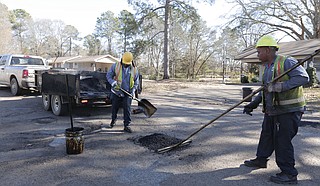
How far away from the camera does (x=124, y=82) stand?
5996 millimetres

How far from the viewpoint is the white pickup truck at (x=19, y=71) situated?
10.4m

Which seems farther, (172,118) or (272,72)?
(172,118)

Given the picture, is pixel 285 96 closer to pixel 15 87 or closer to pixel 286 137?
pixel 286 137

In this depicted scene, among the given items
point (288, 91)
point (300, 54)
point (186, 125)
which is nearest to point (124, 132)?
point (186, 125)

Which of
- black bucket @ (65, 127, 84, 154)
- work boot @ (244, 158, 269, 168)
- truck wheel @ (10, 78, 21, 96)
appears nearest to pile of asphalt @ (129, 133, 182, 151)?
black bucket @ (65, 127, 84, 154)

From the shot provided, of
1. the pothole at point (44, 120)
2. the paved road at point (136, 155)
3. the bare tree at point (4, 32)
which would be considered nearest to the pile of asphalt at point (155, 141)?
the paved road at point (136, 155)

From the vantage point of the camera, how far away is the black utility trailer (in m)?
6.35

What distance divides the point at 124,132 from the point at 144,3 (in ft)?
73.4

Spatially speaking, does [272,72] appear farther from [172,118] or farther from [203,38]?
[203,38]

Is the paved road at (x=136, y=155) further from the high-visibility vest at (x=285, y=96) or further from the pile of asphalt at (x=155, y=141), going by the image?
the high-visibility vest at (x=285, y=96)

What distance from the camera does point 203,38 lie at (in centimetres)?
4550

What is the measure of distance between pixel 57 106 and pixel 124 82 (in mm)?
2651

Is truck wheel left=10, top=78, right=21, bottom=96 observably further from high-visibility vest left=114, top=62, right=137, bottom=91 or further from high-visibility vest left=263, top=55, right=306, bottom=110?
high-visibility vest left=263, top=55, right=306, bottom=110

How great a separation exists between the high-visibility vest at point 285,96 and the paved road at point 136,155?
0.99m
